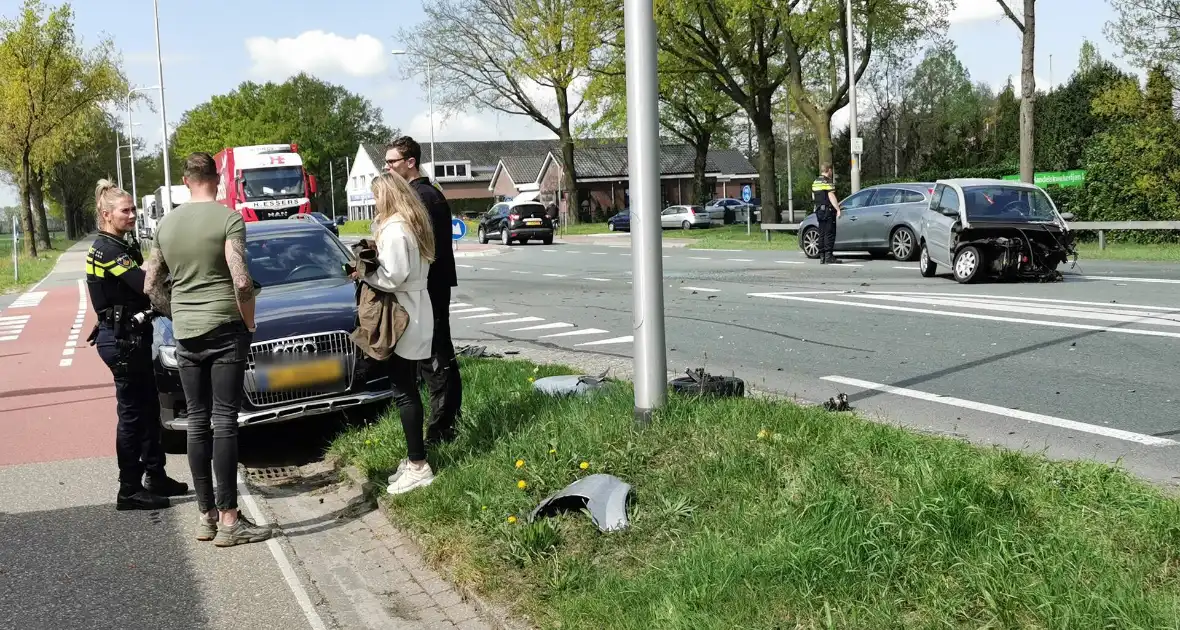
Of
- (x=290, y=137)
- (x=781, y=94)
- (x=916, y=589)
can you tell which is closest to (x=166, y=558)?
(x=916, y=589)

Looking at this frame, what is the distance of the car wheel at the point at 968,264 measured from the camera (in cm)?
1484

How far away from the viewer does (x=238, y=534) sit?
537 centimetres

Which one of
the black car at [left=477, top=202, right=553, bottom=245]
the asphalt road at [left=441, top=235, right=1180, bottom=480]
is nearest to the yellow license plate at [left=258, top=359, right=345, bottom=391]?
the asphalt road at [left=441, top=235, right=1180, bottom=480]

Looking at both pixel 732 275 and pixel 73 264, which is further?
pixel 73 264

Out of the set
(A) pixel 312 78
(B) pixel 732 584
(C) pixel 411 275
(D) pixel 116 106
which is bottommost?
(B) pixel 732 584

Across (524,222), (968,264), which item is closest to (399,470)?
(968,264)

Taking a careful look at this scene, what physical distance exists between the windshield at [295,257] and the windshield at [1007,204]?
393 inches

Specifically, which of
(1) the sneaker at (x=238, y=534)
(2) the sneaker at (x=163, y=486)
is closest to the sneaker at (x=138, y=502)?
(2) the sneaker at (x=163, y=486)

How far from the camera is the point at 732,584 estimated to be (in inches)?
144

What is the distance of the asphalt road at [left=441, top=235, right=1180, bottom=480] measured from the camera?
251 inches

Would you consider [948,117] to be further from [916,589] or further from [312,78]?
[916,589]

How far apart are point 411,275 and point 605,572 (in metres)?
2.16

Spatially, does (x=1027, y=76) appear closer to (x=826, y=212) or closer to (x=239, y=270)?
(x=826, y=212)

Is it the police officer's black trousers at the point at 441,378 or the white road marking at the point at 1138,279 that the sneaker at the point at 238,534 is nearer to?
the police officer's black trousers at the point at 441,378
